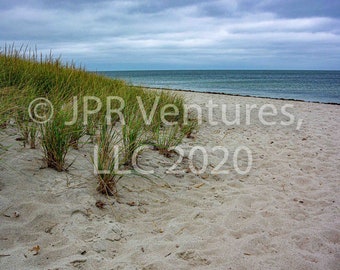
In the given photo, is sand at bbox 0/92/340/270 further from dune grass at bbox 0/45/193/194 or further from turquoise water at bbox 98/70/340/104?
turquoise water at bbox 98/70/340/104

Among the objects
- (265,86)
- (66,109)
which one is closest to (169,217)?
(66,109)

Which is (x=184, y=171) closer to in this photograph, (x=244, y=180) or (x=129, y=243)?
(x=244, y=180)

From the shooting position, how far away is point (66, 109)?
368 centimetres

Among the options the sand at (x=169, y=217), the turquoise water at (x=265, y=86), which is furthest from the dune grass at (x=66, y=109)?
the turquoise water at (x=265, y=86)

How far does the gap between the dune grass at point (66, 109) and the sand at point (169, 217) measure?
0.22m

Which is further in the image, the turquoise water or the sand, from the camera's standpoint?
the turquoise water

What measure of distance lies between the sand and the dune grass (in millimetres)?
220

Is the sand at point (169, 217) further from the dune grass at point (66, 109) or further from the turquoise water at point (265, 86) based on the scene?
the turquoise water at point (265, 86)

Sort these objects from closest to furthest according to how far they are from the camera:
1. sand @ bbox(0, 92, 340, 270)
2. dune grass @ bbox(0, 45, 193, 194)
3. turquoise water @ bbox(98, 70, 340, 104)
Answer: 1. sand @ bbox(0, 92, 340, 270)
2. dune grass @ bbox(0, 45, 193, 194)
3. turquoise water @ bbox(98, 70, 340, 104)

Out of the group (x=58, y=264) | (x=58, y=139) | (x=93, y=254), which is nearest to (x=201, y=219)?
(x=93, y=254)

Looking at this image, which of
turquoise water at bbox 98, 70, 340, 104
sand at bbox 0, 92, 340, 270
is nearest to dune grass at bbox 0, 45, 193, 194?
sand at bbox 0, 92, 340, 270

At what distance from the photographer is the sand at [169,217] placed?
2.25 m

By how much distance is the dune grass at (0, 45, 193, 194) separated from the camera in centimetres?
320

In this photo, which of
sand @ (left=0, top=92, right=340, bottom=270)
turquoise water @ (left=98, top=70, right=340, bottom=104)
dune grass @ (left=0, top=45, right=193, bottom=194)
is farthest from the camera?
turquoise water @ (left=98, top=70, right=340, bottom=104)
